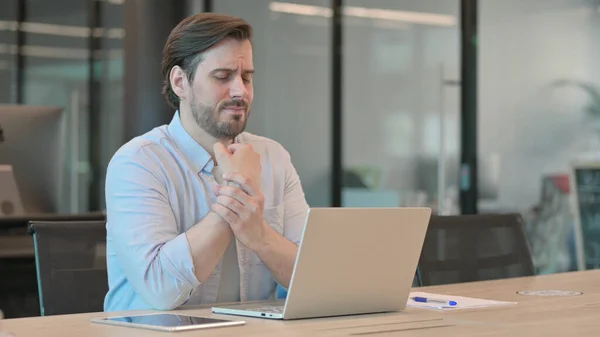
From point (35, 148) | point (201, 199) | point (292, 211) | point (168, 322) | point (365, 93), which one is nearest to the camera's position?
point (168, 322)

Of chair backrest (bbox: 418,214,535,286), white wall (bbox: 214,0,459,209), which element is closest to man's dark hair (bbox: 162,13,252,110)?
chair backrest (bbox: 418,214,535,286)

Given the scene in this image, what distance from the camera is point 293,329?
69.6 inches

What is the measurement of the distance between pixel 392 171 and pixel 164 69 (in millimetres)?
4151

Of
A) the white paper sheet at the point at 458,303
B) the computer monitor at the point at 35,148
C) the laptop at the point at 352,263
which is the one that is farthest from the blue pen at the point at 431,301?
the computer monitor at the point at 35,148

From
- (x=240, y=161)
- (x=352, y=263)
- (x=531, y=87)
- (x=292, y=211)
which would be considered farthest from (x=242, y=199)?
(x=531, y=87)

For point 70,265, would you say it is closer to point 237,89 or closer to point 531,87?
point 237,89

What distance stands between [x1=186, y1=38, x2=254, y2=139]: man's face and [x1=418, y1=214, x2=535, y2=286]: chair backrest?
753mm

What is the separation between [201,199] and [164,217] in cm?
14

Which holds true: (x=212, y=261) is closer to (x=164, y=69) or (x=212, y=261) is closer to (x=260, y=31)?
(x=164, y=69)

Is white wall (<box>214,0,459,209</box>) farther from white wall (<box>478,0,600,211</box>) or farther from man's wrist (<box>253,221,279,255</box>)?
man's wrist (<box>253,221,279,255</box>)

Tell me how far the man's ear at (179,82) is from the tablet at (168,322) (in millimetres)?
693

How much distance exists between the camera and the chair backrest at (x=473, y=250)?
2.84m

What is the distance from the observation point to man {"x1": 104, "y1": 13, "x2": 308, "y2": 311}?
212 centimetres

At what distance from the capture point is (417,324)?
1.87 m
